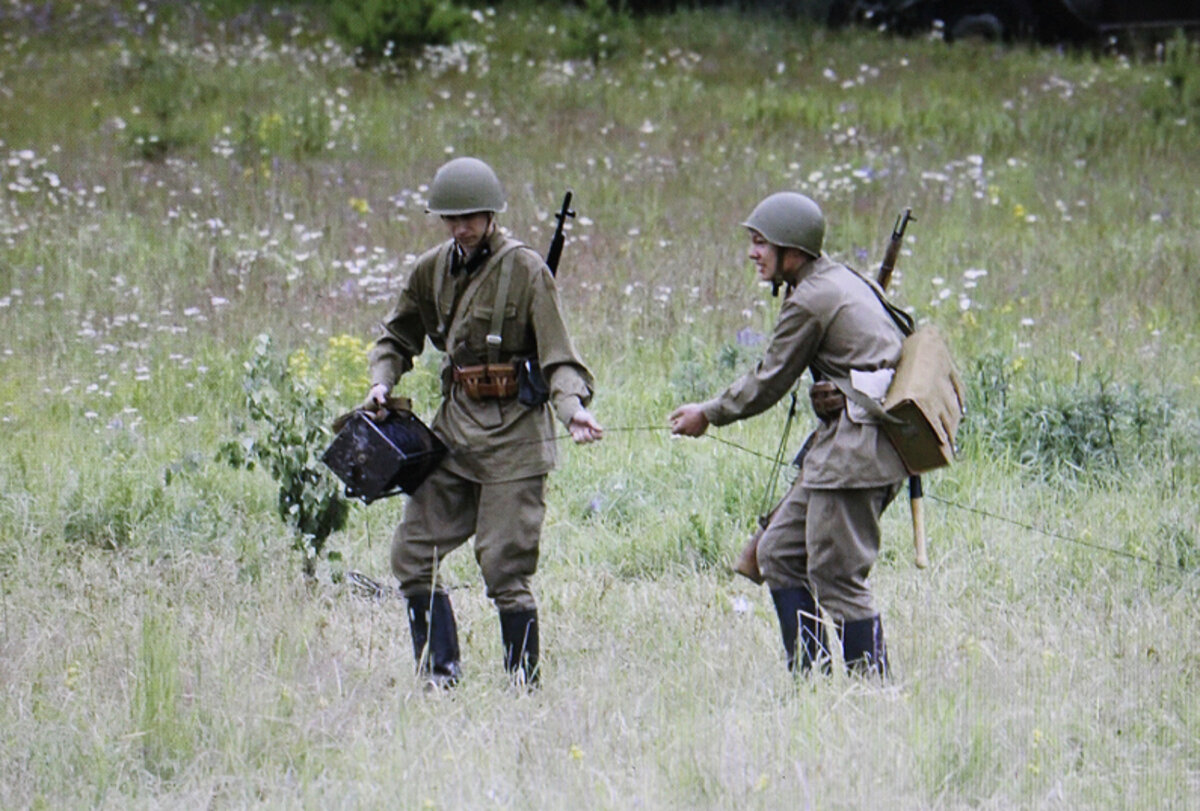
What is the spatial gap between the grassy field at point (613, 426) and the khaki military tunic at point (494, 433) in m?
0.41

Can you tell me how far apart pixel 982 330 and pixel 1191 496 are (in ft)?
9.03

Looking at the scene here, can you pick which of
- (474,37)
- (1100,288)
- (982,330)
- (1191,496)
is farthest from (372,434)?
(474,37)

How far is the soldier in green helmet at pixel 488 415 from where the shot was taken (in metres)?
5.64

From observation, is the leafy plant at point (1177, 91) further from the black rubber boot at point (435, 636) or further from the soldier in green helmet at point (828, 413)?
the black rubber boot at point (435, 636)

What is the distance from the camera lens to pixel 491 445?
18.6 feet

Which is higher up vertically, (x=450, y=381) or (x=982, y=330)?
(x=450, y=381)

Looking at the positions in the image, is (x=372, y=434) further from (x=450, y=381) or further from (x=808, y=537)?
(x=808, y=537)

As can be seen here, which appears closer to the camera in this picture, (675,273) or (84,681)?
(84,681)

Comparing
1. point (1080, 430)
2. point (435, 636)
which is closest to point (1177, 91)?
point (1080, 430)

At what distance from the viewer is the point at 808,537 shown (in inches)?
216

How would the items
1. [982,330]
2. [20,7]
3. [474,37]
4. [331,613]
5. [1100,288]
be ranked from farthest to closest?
1. [20,7]
2. [474,37]
3. [1100,288]
4. [982,330]
5. [331,613]

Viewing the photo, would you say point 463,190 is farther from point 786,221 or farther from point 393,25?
point 393,25

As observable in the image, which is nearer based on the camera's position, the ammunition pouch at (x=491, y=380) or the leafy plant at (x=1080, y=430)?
the ammunition pouch at (x=491, y=380)

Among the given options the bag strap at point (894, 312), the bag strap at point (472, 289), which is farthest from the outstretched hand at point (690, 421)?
the bag strap at point (472, 289)
